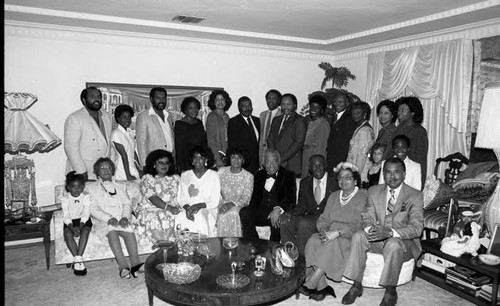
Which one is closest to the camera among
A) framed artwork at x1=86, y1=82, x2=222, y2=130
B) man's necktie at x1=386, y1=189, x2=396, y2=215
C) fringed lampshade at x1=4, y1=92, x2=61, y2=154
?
man's necktie at x1=386, y1=189, x2=396, y2=215

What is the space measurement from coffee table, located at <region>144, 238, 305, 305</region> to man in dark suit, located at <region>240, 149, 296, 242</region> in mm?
1321

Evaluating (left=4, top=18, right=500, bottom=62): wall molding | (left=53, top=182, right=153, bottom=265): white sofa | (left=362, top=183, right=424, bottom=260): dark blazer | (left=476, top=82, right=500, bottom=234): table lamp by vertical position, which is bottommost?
(left=53, top=182, right=153, bottom=265): white sofa

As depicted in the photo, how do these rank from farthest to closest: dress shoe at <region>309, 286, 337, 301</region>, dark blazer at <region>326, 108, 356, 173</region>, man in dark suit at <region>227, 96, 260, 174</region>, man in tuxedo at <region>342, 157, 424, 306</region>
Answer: man in dark suit at <region>227, 96, 260, 174</region> < dark blazer at <region>326, 108, 356, 173</region> < dress shoe at <region>309, 286, 337, 301</region> < man in tuxedo at <region>342, 157, 424, 306</region>

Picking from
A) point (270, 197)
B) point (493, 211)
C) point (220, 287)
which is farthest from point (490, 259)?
point (220, 287)

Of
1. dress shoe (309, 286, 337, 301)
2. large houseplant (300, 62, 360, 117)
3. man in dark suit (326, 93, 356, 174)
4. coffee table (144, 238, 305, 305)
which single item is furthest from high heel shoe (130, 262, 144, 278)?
large houseplant (300, 62, 360, 117)

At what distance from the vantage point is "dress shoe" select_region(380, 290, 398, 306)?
3701mm

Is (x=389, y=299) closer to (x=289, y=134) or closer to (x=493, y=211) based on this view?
(x=493, y=211)

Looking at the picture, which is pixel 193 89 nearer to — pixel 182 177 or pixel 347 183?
pixel 182 177

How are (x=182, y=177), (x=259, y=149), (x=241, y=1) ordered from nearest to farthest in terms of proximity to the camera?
(x=241, y=1) → (x=182, y=177) → (x=259, y=149)

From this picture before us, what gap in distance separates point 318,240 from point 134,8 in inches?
137

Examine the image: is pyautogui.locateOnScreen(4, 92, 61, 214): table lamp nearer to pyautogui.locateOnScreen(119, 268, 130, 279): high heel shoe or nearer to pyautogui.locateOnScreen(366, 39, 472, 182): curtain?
pyautogui.locateOnScreen(119, 268, 130, 279): high heel shoe

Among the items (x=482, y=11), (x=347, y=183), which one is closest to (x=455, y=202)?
(x=347, y=183)

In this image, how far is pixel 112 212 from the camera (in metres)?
4.73

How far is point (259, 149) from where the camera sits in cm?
646
